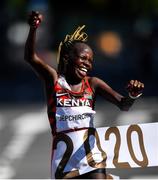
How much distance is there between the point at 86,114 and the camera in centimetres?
564

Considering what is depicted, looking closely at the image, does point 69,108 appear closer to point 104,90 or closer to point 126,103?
point 104,90

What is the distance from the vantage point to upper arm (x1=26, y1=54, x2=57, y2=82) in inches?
223

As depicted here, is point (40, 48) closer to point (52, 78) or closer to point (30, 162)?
point (30, 162)

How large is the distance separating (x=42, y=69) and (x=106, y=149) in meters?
0.82

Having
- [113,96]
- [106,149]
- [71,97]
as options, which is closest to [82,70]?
[71,97]

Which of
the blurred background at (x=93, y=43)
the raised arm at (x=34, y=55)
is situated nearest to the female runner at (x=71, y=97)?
the raised arm at (x=34, y=55)

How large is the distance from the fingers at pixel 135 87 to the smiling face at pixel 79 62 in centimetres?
35

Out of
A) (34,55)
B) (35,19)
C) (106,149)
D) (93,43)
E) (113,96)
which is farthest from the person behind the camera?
(93,43)

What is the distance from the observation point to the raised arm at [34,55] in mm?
5516

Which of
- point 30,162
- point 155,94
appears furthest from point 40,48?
point 30,162

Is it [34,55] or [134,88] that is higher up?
[34,55]

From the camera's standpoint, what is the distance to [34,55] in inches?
222

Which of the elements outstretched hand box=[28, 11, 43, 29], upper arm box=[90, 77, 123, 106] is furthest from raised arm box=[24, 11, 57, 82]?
upper arm box=[90, 77, 123, 106]

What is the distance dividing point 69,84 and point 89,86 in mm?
159
